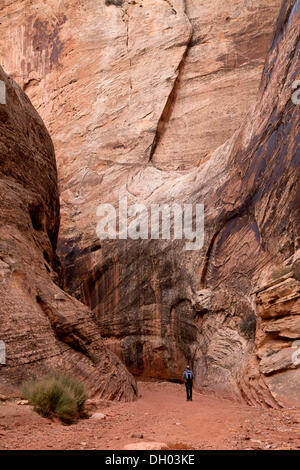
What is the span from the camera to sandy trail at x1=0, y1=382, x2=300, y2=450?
4.59 metres

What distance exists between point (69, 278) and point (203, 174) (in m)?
8.27

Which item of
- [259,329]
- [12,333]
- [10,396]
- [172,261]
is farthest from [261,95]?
[10,396]

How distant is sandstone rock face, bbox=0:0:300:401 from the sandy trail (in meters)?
3.66

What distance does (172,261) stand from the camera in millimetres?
15953

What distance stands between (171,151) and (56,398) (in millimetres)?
17370

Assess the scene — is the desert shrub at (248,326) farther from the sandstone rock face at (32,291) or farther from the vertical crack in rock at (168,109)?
the vertical crack in rock at (168,109)

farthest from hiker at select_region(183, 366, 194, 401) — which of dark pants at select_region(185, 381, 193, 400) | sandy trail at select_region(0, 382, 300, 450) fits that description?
sandy trail at select_region(0, 382, 300, 450)

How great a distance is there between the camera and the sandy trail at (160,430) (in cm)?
459

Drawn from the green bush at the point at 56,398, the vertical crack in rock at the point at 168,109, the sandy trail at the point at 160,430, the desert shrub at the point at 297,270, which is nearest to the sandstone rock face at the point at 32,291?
the green bush at the point at 56,398

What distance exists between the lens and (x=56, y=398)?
643 centimetres

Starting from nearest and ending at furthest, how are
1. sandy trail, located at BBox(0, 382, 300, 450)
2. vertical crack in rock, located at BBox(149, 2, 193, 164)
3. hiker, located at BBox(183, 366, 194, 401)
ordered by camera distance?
sandy trail, located at BBox(0, 382, 300, 450), hiker, located at BBox(183, 366, 194, 401), vertical crack in rock, located at BBox(149, 2, 193, 164)

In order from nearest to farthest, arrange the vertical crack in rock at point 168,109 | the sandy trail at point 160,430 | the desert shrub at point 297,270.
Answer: the sandy trail at point 160,430 < the desert shrub at point 297,270 < the vertical crack in rock at point 168,109

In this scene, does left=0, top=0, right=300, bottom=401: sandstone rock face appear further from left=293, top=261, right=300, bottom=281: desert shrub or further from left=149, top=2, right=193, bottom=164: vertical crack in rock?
left=293, top=261, right=300, bottom=281: desert shrub

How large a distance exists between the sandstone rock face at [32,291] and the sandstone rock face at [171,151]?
3758mm
